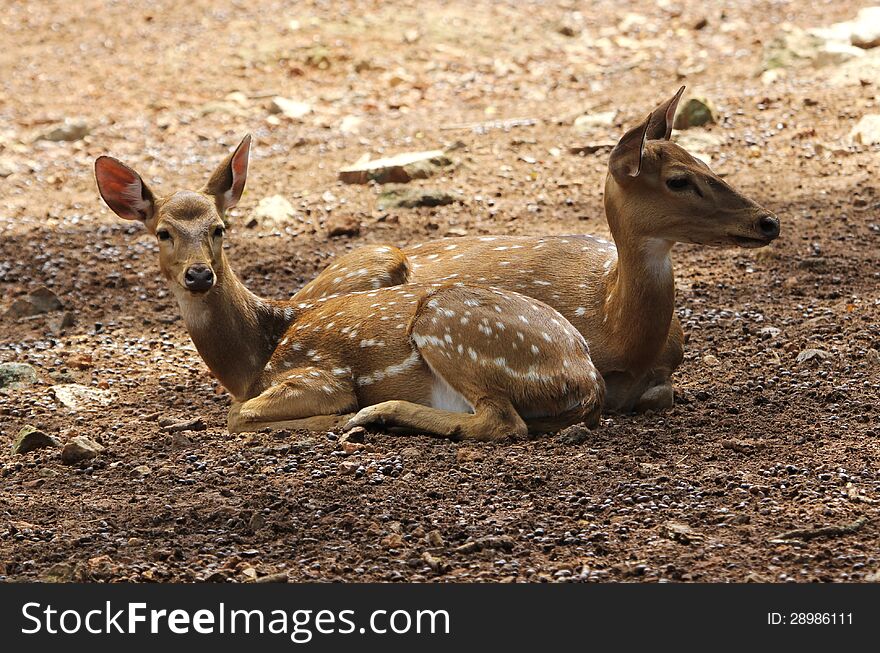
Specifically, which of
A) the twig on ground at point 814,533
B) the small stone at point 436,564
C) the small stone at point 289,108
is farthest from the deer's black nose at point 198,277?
the small stone at point 289,108

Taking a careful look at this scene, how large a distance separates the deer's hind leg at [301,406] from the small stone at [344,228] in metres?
3.50

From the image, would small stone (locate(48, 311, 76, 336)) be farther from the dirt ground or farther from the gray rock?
the gray rock

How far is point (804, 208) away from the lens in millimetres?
9492

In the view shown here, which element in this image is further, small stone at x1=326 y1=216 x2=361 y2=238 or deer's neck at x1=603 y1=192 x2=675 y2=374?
small stone at x1=326 y1=216 x2=361 y2=238

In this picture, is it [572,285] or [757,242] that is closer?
[757,242]

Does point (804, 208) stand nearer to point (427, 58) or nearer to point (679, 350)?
point (679, 350)

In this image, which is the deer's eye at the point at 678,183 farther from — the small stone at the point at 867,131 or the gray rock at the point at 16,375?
the small stone at the point at 867,131

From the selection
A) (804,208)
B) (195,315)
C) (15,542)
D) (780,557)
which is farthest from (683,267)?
(15,542)

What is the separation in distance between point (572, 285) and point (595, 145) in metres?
4.58

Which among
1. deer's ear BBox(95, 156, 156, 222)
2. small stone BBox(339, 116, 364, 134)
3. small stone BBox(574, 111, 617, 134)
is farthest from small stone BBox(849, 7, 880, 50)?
deer's ear BBox(95, 156, 156, 222)

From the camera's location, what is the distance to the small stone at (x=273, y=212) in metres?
10.3

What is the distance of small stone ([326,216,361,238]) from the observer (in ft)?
32.4

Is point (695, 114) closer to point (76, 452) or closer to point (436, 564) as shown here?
point (76, 452)

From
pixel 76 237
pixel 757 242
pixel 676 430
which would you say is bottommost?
pixel 76 237
